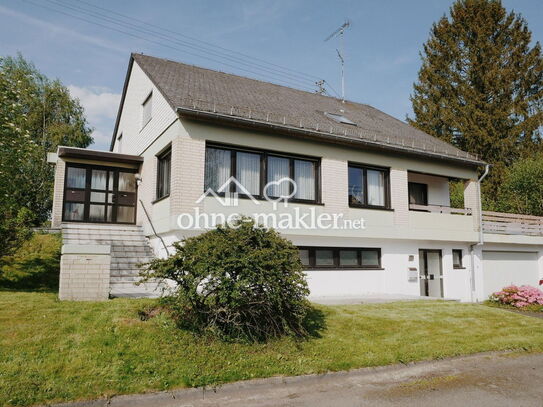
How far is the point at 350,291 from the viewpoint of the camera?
42.6ft

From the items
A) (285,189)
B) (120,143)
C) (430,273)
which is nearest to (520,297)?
(430,273)

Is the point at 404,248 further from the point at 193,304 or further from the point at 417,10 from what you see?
the point at 193,304

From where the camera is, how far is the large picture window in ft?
41.7

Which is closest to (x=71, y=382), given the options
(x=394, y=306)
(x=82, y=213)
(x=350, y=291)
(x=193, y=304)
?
(x=193, y=304)

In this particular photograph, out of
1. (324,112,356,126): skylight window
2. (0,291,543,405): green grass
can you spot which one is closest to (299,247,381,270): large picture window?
(0,291,543,405): green grass

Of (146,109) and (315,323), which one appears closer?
(315,323)

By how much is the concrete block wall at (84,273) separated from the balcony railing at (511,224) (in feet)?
46.0

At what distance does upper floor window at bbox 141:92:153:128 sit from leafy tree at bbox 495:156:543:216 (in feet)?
68.5

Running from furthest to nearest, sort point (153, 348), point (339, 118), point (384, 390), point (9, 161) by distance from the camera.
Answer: point (339, 118), point (9, 161), point (153, 348), point (384, 390)

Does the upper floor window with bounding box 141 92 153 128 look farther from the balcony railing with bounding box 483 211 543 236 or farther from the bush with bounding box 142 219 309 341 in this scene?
the balcony railing with bounding box 483 211 543 236

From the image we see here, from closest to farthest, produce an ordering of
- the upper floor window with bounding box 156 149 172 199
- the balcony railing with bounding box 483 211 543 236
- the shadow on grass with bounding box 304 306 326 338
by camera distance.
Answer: the shadow on grass with bounding box 304 306 326 338 < the upper floor window with bounding box 156 149 172 199 < the balcony railing with bounding box 483 211 543 236

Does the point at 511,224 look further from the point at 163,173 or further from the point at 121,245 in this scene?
the point at 121,245

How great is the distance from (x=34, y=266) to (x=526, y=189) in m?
24.6

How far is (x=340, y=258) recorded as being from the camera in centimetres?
1319
